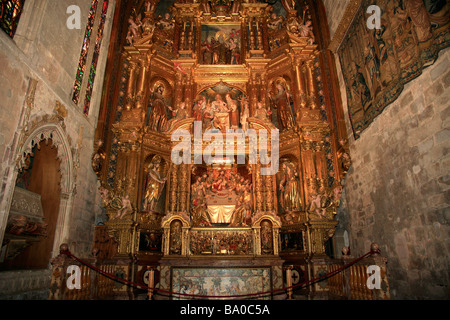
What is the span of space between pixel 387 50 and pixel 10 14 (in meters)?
9.33

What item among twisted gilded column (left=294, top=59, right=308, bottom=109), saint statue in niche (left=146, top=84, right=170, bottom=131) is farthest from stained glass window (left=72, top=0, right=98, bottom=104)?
twisted gilded column (left=294, top=59, right=308, bottom=109)

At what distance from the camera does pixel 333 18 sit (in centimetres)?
1268

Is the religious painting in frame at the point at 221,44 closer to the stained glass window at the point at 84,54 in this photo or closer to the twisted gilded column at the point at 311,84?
the twisted gilded column at the point at 311,84

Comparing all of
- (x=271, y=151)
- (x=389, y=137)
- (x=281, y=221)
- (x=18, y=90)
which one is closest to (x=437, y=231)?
(x=389, y=137)

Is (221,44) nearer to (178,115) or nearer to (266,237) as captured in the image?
(178,115)

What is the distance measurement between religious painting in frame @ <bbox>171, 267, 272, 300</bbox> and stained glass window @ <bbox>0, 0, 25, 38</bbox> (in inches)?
298

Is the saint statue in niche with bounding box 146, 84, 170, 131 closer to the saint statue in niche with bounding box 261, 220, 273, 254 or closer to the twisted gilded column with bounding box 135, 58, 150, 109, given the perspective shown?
the twisted gilded column with bounding box 135, 58, 150, 109

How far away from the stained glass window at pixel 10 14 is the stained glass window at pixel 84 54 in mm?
2792

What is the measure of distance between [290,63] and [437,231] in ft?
28.9

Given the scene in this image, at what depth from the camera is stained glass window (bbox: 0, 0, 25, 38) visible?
22.7ft

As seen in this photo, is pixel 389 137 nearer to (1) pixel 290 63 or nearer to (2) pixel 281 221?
(2) pixel 281 221

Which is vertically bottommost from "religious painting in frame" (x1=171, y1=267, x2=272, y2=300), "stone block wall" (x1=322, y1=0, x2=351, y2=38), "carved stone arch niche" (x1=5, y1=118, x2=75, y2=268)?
"religious painting in frame" (x1=171, y1=267, x2=272, y2=300)

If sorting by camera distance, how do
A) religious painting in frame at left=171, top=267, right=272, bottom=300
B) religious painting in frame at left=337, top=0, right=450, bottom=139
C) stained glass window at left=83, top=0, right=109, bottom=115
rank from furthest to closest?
stained glass window at left=83, top=0, right=109, bottom=115 < religious painting in frame at left=171, top=267, right=272, bottom=300 < religious painting in frame at left=337, top=0, right=450, bottom=139

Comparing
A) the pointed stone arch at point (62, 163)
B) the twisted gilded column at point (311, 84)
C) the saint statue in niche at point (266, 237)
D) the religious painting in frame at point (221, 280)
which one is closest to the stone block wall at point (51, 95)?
the pointed stone arch at point (62, 163)
